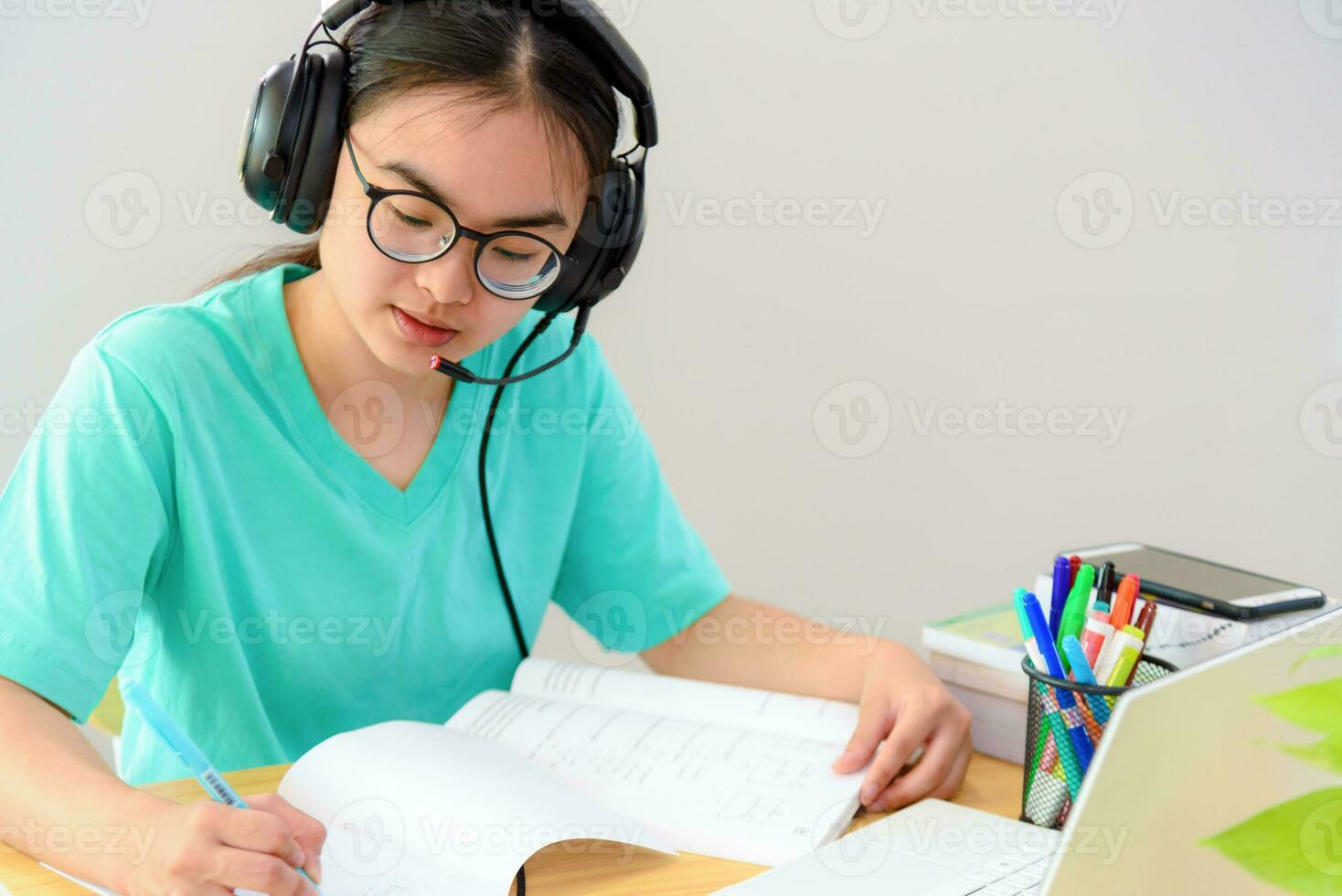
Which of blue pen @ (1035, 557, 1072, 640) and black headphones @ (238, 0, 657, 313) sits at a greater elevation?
black headphones @ (238, 0, 657, 313)

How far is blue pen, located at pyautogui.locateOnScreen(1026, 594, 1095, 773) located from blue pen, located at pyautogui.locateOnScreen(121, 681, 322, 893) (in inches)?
19.5

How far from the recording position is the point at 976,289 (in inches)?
82.4

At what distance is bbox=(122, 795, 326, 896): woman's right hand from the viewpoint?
65 centimetres

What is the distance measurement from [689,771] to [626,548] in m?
0.38

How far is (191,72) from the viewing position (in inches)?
67.0

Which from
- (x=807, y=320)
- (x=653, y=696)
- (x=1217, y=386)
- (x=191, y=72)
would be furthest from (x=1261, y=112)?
(x=191, y=72)

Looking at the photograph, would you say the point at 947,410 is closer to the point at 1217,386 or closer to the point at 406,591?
the point at 1217,386

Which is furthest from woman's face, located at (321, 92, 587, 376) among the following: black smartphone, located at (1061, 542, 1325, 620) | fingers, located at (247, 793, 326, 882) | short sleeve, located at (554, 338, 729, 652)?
black smartphone, located at (1061, 542, 1325, 620)

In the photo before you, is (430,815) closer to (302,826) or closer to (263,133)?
(302,826)

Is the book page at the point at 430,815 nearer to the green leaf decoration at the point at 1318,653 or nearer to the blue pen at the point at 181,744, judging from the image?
the blue pen at the point at 181,744

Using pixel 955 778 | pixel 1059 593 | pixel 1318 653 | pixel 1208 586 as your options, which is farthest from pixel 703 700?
pixel 1318 653

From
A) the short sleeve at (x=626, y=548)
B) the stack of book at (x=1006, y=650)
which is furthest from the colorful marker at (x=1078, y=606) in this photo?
the short sleeve at (x=626, y=548)

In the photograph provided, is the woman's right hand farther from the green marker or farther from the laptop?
the green marker

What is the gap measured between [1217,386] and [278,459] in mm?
1616
